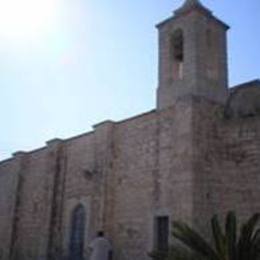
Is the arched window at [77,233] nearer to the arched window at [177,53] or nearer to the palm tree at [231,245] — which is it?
the arched window at [177,53]

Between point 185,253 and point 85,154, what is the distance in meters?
8.43

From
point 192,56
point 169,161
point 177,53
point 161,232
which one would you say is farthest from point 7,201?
point 192,56

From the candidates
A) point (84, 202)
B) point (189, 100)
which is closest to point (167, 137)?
point (189, 100)

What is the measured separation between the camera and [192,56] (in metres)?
15.4

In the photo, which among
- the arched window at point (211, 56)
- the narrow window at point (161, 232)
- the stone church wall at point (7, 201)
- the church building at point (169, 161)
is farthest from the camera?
the stone church wall at point (7, 201)

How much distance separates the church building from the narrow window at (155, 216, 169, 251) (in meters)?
0.03

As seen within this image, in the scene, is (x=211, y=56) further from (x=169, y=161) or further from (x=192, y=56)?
(x=169, y=161)

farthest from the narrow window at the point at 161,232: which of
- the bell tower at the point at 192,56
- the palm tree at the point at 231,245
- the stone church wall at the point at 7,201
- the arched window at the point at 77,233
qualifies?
the stone church wall at the point at 7,201

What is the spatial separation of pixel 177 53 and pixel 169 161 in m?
4.06

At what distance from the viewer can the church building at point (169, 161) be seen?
14023 mm

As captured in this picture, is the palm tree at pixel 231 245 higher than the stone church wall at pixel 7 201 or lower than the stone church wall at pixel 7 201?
lower

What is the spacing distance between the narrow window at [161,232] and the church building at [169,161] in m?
0.03

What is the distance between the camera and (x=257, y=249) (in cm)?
1043

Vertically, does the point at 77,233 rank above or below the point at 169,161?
below
